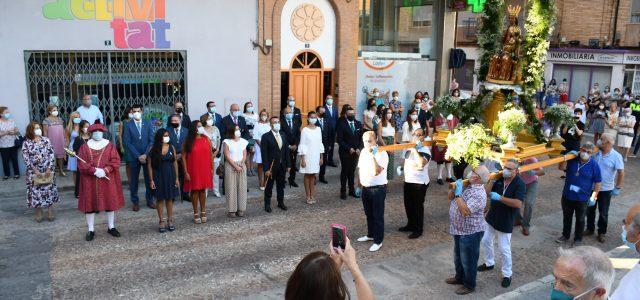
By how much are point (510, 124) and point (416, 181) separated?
212cm

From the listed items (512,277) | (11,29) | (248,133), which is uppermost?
(11,29)

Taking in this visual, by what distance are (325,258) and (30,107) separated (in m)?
11.3

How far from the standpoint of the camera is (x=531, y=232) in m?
9.45

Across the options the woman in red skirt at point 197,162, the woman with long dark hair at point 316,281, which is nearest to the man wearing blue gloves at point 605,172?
the woman in red skirt at point 197,162

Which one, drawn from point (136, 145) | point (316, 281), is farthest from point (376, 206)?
point (316, 281)

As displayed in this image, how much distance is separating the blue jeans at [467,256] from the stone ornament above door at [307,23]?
415 inches

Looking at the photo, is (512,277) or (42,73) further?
(42,73)

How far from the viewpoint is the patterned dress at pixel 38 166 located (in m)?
8.93

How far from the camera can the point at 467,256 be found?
6691 millimetres

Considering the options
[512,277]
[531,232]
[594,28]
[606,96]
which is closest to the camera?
[512,277]

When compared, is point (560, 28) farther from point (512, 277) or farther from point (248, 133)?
point (512, 277)

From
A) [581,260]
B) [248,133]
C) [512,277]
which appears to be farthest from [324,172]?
[581,260]

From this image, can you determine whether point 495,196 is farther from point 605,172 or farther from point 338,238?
point 338,238

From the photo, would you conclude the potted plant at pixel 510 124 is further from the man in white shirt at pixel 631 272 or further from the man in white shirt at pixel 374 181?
the man in white shirt at pixel 631 272
